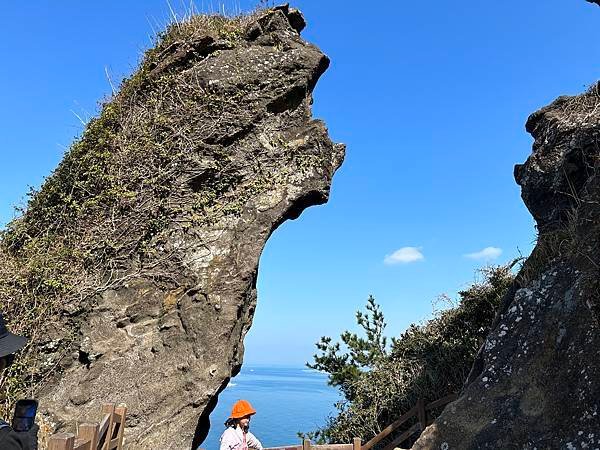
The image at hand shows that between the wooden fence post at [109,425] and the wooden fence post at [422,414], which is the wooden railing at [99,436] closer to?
the wooden fence post at [109,425]

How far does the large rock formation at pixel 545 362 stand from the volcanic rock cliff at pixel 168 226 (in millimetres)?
4774

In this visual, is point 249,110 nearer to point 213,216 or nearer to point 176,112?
point 176,112

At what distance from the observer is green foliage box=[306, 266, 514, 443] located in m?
12.7

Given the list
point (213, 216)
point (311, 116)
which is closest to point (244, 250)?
point (213, 216)

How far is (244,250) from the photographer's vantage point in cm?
1002

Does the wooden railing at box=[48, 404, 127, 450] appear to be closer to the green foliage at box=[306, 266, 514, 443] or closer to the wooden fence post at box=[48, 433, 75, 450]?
the wooden fence post at box=[48, 433, 75, 450]

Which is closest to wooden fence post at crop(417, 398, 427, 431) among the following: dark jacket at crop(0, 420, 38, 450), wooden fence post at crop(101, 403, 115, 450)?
wooden fence post at crop(101, 403, 115, 450)

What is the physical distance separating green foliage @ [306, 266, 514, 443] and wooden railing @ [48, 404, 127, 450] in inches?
313

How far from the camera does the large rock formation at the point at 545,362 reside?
15.8 feet

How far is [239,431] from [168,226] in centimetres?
431

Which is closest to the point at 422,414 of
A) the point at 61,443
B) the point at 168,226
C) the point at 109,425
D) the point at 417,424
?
the point at 417,424

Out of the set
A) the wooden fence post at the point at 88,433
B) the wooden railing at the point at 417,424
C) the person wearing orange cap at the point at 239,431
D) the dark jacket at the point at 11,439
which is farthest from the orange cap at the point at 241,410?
the dark jacket at the point at 11,439

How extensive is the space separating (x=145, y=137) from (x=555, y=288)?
27.1 feet

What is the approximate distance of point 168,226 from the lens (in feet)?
32.7
